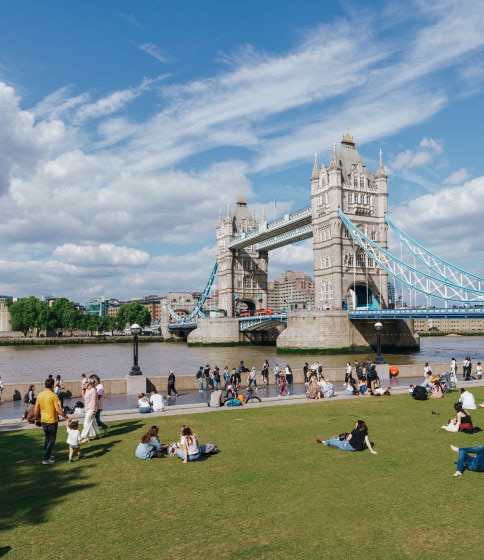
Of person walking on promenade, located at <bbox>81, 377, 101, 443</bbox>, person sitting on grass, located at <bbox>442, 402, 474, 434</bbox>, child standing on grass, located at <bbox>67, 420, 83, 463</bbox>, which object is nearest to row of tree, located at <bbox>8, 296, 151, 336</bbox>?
person walking on promenade, located at <bbox>81, 377, 101, 443</bbox>

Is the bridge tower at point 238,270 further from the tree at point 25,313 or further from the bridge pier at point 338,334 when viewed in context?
the tree at point 25,313

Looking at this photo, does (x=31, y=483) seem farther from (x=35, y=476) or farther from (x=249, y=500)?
(x=249, y=500)

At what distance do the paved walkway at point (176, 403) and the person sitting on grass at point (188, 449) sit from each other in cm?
528

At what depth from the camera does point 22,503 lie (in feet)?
26.5

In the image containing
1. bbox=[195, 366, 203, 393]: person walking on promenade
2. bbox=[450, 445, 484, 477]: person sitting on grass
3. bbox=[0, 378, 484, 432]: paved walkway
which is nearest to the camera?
bbox=[450, 445, 484, 477]: person sitting on grass

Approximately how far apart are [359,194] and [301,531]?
6435cm

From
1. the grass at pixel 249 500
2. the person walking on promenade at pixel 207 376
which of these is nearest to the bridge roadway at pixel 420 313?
the person walking on promenade at pixel 207 376

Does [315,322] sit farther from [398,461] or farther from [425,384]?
[398,461]

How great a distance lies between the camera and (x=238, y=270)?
101 meters

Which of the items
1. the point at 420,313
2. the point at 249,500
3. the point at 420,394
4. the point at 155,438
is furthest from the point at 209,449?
the point at 420,313

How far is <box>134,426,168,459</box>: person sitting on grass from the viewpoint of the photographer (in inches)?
424

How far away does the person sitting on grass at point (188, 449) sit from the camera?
10.5 meters

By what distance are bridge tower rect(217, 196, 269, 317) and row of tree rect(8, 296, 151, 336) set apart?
1611 inches

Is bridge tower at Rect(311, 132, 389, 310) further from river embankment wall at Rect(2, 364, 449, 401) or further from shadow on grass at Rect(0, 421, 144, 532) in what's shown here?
shadow on grass at Rect(0, 421, 144, 532)
